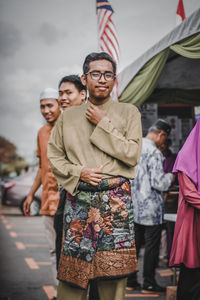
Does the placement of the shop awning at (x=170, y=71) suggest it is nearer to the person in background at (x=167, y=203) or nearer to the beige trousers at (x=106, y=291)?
the person in background at (x=167, y=203)

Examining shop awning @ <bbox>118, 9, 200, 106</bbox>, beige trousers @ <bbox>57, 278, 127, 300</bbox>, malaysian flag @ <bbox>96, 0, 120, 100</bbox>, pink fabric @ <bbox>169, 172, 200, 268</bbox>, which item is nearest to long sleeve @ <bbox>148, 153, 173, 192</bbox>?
shop awning @ <bbox>118, 9, 200, 106</bbox>

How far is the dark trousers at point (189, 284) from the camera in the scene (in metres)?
2.63

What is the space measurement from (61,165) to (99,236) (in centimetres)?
51

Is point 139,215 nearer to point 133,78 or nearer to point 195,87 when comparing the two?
point 133,78

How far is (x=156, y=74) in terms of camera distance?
159 inches

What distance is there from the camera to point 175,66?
15.8 feet

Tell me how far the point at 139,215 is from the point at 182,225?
1.51m

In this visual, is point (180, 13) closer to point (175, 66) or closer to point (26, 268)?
point (175, 66)

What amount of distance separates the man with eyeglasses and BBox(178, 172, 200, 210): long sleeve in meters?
0.57

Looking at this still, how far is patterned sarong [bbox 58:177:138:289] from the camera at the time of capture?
2008 mm

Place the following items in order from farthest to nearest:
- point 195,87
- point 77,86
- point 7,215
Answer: point 7,215, point 195,87, point 77,86

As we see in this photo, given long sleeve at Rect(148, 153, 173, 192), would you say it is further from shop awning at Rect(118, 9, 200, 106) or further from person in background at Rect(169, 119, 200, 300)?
person in background at Rect(169, 119, 200, 300)

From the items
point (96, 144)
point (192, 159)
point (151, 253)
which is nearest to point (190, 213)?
point (192, 159)

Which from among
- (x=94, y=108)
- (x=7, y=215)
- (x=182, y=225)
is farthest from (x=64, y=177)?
(x=7, y=215)
